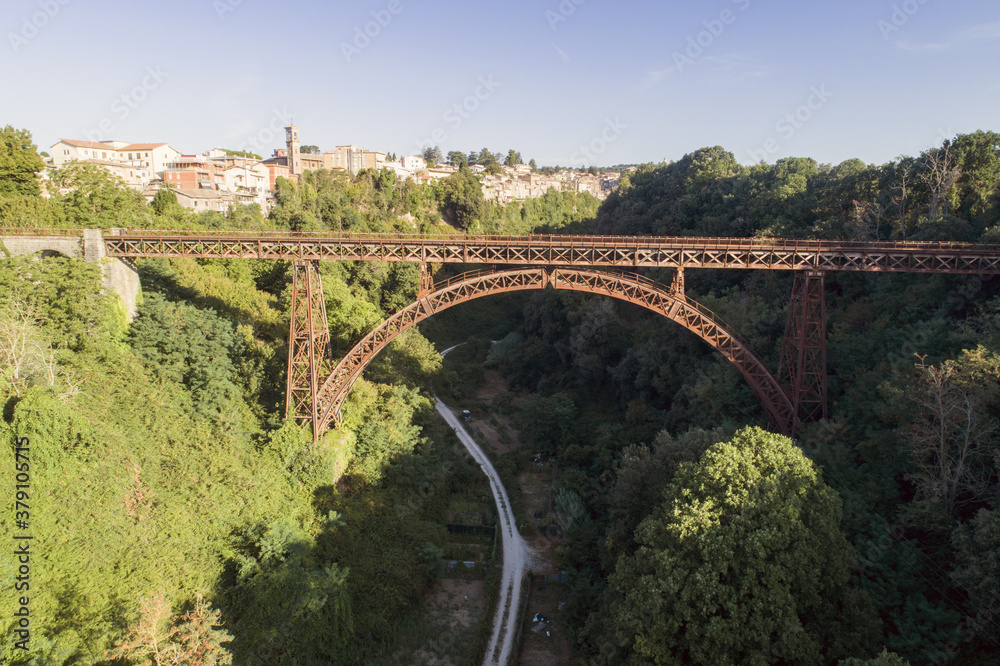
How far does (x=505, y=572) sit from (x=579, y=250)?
13.4 metres

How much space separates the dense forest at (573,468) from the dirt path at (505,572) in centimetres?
122

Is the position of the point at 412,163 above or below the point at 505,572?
above

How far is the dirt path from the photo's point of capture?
728 inches

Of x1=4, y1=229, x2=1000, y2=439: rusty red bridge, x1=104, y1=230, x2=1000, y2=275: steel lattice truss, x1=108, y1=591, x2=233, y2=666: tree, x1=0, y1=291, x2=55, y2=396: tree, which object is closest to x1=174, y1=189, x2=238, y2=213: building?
x1=4, y1=229, x2=1000, y2=439: rusty red bridge

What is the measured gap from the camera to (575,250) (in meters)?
22.1

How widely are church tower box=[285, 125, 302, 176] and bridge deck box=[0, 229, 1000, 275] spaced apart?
4520 cm

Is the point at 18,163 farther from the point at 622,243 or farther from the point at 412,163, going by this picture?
the point at 412,163

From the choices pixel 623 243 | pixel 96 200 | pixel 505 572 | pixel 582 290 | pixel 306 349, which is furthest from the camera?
pixel 96 200

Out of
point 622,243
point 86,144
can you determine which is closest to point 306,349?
point 622,243

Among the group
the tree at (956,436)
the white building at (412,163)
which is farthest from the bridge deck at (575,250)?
the white building at (412,163)

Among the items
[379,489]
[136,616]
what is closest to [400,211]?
[379,489]

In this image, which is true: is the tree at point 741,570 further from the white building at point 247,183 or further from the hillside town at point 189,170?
the white building at point 247,183

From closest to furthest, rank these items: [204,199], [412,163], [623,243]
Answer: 1. [623,243]
2. [204,199]
3. [412,163]

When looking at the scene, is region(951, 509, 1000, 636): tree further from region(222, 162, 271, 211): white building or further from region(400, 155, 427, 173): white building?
region(400, 155, 427, 173): white building
